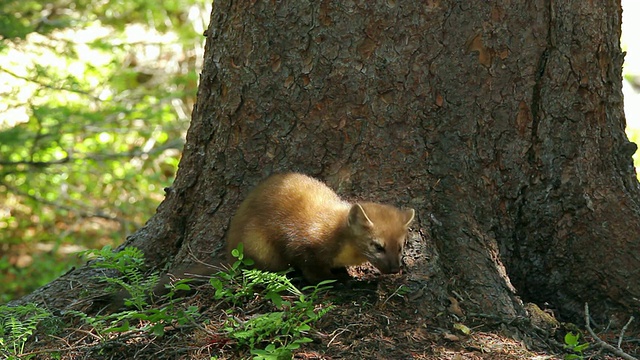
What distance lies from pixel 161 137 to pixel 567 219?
27.3 ft

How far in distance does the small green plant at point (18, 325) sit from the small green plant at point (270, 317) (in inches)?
42.2

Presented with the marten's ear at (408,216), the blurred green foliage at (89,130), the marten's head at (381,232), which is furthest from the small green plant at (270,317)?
the blurred green foliage at (89,130)

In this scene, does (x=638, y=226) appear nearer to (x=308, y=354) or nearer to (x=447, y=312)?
(x=447, y=312)

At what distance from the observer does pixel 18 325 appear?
4180mm

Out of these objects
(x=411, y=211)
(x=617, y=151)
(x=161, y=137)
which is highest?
(x=617, y=151)

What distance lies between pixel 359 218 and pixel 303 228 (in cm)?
36

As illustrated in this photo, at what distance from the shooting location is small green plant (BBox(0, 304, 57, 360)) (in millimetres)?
4039

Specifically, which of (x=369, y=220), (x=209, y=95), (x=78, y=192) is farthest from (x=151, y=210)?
(x=369, y=220)

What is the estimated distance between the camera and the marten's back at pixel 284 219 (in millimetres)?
4328

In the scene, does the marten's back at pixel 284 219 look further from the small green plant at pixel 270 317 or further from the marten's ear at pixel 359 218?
the small green plant at pixel 270 317

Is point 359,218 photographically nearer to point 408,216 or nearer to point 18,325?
point 408,216

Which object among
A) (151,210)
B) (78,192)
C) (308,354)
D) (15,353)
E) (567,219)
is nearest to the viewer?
(308,354)

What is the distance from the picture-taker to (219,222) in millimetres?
4633

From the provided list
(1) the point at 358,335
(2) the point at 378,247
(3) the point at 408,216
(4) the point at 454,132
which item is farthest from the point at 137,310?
(4) the point at 454,132
